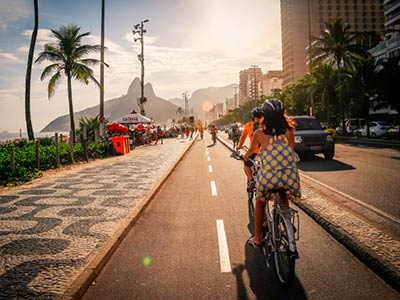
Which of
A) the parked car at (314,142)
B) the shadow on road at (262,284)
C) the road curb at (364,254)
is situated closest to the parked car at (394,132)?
the parked car at (314,142)

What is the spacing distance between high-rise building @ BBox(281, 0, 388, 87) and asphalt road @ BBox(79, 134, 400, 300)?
12918 centimetres

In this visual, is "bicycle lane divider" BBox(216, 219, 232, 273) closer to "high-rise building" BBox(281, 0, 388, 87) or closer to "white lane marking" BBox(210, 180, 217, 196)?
"white lane marking" BBox(210, 180, 217, 196)

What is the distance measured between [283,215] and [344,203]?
378cm

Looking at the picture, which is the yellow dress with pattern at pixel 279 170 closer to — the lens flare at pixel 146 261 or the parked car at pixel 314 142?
the lens flare at pixel 146 261

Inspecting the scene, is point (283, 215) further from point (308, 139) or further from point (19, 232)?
point (308, 139)

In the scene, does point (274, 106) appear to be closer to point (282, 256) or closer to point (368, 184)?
point (282, 256)

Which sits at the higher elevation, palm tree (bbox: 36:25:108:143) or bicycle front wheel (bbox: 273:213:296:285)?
palm tree (bbox: 36:25:108:143)

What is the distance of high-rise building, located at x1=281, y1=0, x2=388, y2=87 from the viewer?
123 meters

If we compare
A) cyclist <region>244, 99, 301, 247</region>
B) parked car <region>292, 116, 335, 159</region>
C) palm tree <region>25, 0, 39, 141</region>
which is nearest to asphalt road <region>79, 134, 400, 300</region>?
cyclist <region>244, 99, 301, 247</region>

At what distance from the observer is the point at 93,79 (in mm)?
25469

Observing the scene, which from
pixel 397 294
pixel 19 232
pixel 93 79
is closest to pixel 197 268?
pixel 397 294

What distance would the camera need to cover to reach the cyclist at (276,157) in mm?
3416

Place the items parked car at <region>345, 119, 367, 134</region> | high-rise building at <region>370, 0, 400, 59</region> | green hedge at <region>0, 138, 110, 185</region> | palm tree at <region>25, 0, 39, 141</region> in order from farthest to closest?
high-rise building at <region>370, 0, 400, 59</region> → parked car at <region>345, 119, 367, 134</region> → palm tree at <region>25, 0, 39, 141</region> → green hedge at <region>0, 138, 110, 185</region>

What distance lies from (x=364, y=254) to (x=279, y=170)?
1658 millimetres
